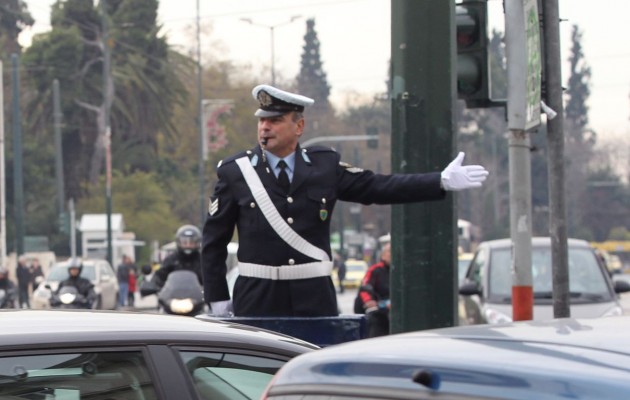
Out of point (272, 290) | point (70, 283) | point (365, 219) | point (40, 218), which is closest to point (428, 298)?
point (272, 290)

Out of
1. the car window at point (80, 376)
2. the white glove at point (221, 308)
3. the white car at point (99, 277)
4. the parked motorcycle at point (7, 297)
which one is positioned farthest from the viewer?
the white car at point (99, 277)

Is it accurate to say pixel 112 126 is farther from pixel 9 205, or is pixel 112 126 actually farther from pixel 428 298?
pixel 428 298

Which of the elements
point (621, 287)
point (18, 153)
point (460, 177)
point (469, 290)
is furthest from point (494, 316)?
point (18, 153)

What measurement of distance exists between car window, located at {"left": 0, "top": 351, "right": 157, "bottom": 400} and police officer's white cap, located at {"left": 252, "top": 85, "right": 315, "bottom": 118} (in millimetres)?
2464

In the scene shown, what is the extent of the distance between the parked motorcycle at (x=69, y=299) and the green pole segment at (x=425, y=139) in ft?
46.1

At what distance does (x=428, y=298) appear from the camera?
6.71 m

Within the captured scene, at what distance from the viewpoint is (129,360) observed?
169 inches

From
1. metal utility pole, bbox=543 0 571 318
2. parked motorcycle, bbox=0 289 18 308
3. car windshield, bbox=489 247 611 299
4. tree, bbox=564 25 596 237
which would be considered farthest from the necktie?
tree, bbox=564 25 596 237

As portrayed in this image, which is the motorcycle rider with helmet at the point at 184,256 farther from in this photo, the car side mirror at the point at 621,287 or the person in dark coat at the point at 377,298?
the car side mirror at the point at 621,287

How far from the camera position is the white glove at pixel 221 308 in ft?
21.8

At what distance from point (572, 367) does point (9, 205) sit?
244ft

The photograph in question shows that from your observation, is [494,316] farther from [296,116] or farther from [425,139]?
[296,116]

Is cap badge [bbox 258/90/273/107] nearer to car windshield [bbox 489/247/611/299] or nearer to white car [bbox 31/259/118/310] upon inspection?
car windshield [bbox 489/247/611/299]

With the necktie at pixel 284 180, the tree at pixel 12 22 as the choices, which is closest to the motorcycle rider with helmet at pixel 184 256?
the necktie at pixel 284 180
